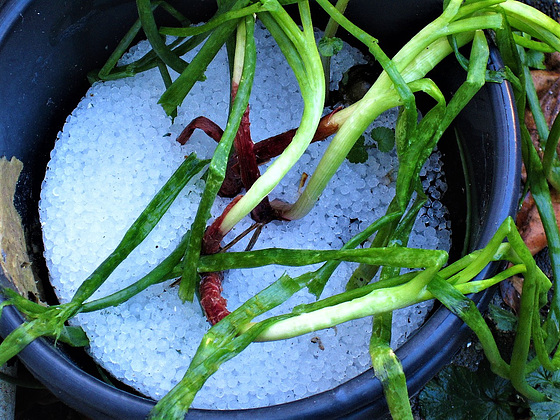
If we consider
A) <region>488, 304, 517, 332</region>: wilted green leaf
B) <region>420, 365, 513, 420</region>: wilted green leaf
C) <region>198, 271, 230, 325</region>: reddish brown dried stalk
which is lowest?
<region>420, 365, 513, 420</region>: wilted green leaf

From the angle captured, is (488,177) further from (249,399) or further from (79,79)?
(79,79)

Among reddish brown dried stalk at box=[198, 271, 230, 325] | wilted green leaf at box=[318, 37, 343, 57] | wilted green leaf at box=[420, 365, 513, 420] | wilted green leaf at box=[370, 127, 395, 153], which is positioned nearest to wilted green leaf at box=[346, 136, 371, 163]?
Result: wilted green leaf at box=[370, 127, 395, 153]

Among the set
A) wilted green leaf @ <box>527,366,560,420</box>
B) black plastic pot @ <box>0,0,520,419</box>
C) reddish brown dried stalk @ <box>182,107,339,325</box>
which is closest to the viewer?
black plastic pot @ <box>0,0,520,419</box>

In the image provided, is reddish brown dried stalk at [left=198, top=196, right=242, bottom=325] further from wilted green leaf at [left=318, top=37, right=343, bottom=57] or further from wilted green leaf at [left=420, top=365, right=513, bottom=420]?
wilted green leaf at [left=420, top=365, right=513, bottom=420]

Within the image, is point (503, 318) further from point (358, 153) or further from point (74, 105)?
point (74, 105)

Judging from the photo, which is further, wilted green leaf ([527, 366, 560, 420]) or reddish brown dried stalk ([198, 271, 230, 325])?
wilted green leaf ([527, 366, 560, 420])

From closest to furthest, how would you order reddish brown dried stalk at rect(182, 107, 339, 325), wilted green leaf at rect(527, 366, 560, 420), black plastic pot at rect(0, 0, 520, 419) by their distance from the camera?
black plastic pot at rect(0, 0, 520, 419), reddish brown dried stalk at rect(182, 107, 339, 325), wilted green leaf at rect(527, 366, 560, 420)

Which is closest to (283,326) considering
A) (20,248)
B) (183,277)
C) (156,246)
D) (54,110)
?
(183,277)
